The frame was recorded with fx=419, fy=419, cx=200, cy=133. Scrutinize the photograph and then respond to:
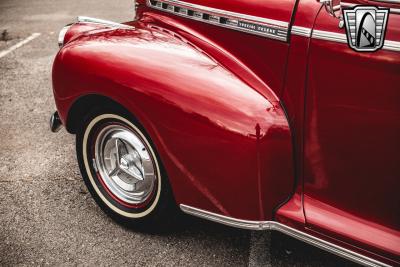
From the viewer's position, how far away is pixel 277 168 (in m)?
1.73

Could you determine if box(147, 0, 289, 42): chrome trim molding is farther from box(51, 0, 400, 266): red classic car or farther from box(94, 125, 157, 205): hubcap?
box(94, 125, 157, 205): hubcap

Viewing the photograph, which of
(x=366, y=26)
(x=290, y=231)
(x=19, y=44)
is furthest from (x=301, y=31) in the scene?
(x=19, y=44)

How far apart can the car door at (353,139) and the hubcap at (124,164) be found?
0.85 m

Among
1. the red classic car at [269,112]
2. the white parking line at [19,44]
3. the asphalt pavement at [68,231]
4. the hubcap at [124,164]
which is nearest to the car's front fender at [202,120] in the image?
the red classic car at [269,112]

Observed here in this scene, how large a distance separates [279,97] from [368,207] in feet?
1.88

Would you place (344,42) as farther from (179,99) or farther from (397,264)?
(397,264)

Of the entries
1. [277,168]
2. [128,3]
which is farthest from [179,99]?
[128,3]

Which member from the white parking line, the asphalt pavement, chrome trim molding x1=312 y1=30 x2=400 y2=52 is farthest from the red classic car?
the white parking line

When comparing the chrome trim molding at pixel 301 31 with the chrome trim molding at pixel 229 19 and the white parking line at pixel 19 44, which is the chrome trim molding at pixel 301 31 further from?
the white parking line at pixel 19 44

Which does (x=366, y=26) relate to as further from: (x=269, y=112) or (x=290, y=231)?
(x=290, y=231)

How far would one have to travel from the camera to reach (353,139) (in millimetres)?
1613

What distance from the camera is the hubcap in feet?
7.24

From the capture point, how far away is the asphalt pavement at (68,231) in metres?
2.20

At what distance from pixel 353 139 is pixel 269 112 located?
13.5 inches
